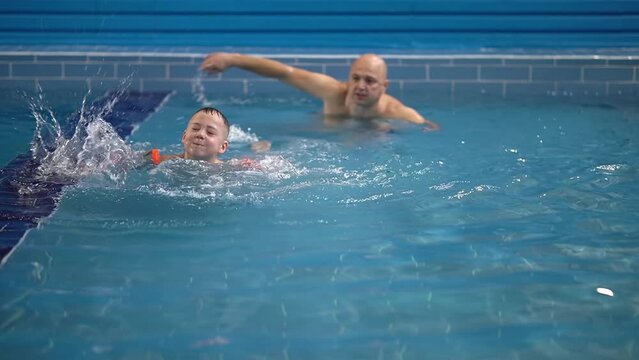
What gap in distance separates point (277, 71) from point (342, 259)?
290 centimetres

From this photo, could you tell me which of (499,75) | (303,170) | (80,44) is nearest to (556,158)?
(303,170)

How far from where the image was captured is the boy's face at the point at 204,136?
498 cm

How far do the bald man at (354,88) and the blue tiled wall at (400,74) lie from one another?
1.22 meters

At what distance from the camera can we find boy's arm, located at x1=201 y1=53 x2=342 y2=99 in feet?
19.7

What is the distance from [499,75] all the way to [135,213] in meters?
4.53

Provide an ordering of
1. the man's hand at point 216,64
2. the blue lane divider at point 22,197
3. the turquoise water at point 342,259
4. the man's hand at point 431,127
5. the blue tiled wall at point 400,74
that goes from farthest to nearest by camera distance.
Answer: the blue tiled wall at point 400,74 < the man's hand at point 431,127 < the man's hand at point 216,64 < the blue lane divider at point 22,197 < the turquoise water at point 342,259

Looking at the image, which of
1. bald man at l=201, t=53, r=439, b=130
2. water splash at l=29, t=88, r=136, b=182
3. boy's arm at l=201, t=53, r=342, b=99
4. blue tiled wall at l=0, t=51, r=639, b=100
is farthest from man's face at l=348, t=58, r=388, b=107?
water splash at l=29, t=88, r=136, b=182

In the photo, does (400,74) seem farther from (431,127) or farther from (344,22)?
(431,127)

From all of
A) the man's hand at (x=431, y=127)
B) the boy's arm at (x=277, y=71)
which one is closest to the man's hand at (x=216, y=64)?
the boy's arm at (x=277, y=71)

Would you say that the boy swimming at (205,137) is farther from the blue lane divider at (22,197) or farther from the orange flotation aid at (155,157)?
the blue lane divider at (22,197)

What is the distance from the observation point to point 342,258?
3859 mm

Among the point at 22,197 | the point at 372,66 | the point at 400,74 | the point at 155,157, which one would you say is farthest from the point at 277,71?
the point at 22,197

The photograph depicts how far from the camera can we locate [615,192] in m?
4.94

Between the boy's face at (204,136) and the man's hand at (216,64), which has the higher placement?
the man's hand at (216,64)
